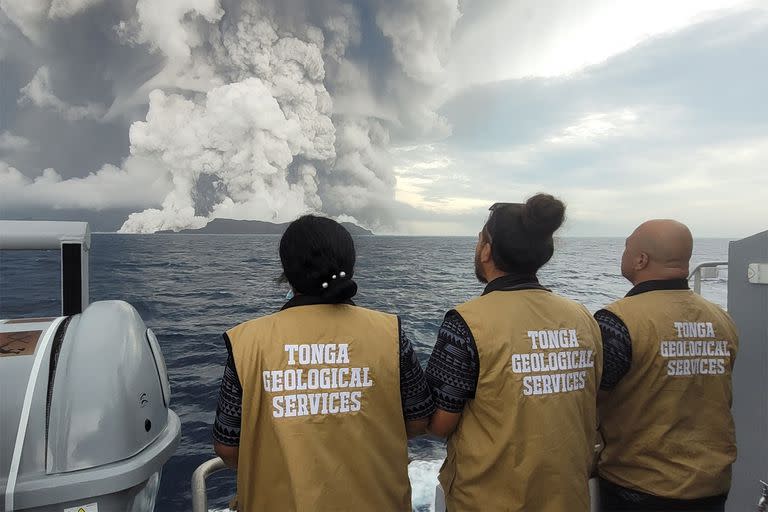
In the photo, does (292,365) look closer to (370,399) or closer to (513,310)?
(370,399)

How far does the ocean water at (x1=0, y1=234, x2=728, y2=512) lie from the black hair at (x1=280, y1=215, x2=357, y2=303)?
0.18 feet

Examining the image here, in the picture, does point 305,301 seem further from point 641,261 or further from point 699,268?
point 699,268

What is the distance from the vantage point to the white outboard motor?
3.64 feet

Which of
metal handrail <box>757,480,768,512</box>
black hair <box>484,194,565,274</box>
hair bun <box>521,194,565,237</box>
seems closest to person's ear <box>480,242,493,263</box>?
black hair <box>484,194,565,274</box>

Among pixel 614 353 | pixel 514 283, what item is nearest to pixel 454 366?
pixel 514 283

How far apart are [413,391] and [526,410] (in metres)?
0.30

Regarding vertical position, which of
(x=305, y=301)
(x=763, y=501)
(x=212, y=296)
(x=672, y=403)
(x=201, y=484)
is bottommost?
(x=212, y=296)

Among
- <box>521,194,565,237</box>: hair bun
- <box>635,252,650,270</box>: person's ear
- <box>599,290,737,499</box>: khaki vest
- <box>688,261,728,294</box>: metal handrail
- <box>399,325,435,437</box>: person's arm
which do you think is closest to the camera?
<box>399,325,435,437</box>: person's arm

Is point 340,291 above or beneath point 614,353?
above

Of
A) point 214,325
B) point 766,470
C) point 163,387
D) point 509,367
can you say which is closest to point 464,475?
point 509,367

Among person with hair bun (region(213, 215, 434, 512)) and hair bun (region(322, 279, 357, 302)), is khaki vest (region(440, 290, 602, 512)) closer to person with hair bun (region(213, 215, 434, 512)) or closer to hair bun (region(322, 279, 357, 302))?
person with hair bun (region(213, 215, 434, 512))

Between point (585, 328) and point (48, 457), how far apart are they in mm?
1415

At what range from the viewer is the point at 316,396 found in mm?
1084

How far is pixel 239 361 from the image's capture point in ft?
3.51
